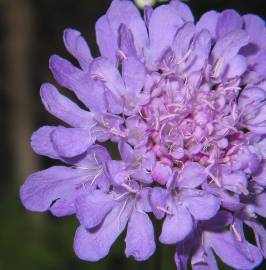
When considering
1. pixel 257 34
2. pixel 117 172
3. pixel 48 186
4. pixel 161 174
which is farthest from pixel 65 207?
pixel 257 34

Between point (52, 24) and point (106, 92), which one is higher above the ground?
point (52, 24)

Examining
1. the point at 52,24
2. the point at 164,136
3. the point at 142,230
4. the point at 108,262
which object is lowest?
the point at 108,262

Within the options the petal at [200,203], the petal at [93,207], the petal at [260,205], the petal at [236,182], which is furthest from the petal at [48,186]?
the petal at [260,205]

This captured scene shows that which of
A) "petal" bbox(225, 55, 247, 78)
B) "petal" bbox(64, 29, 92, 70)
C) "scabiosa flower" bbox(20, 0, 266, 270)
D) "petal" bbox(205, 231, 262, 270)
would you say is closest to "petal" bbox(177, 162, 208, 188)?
"scabiosa flower" bbox(20, 0, 266, 270)

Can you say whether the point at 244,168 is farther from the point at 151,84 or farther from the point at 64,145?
the point at 64,145

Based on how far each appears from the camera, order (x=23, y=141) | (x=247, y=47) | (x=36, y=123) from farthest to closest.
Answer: (x=36, y=123) → (x=23, y=141) → (x=247, y=47)

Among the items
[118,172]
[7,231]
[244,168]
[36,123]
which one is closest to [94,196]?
[118,172]

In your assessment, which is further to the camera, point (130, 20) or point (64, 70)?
point (130, 20)

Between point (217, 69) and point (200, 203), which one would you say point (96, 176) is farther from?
point (217, 69)
